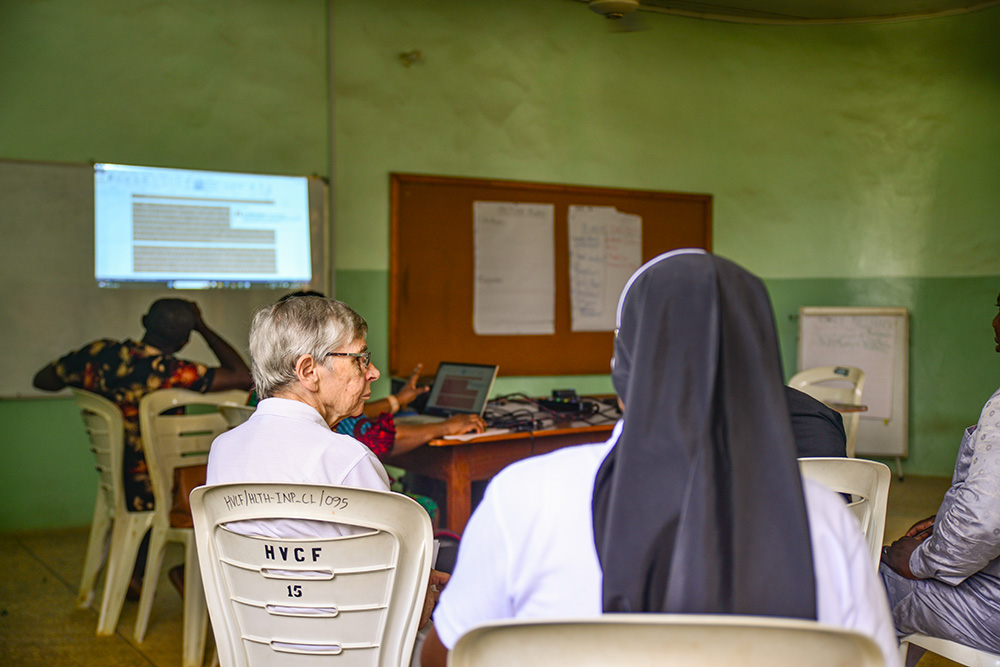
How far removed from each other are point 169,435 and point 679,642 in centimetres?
267

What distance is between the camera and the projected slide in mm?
4316

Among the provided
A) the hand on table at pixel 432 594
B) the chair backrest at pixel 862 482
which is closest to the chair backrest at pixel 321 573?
the hand on table at pixel 432 594

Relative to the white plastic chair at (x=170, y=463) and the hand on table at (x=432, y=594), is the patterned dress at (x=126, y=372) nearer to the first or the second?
the white plastic chair at (x=170, y=463)

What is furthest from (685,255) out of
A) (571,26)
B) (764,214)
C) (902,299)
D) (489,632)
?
(902,299)

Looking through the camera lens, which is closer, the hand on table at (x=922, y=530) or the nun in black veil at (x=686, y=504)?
the nun in black veil at (x=686, y=504)

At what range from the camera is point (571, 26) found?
5.30 metres

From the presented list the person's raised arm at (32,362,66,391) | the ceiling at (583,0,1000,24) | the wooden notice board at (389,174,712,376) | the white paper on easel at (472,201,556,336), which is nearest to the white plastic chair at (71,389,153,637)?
the person's raised arm at (32,362,66,391)

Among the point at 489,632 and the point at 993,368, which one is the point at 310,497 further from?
the point at 993,368

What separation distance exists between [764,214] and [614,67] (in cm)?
156

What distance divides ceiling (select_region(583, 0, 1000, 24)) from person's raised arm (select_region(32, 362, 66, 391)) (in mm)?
4314

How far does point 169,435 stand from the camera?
306 cm

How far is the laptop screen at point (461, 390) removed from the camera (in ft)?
11.2

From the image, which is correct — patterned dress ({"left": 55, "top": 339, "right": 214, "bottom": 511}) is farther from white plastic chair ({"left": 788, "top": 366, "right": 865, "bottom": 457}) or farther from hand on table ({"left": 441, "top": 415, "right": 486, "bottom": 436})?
white plastic chair ({"left": 788, "top": 366, "right": 865, "bottom": 457})

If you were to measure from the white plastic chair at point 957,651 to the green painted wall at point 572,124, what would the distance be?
3551 millimetres
